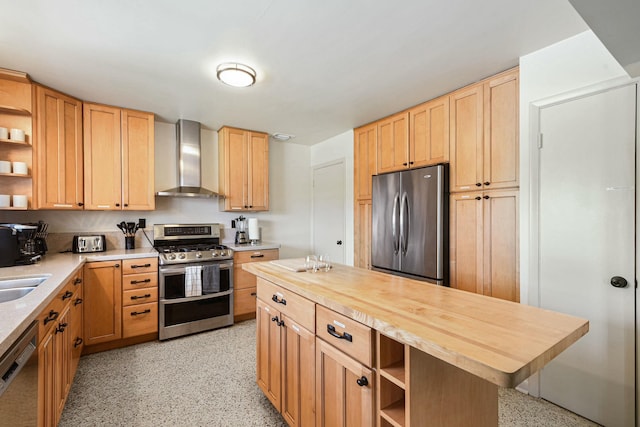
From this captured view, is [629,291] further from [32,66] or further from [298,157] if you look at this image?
[32,66]

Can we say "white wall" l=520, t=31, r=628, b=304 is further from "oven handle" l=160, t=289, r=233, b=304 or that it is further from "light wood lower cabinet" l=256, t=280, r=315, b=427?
"oven handle" l=160, t=289, r=233, b=304

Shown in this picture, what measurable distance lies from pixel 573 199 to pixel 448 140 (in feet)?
3.64

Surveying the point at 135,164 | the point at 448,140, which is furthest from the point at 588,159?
the point at 135,164

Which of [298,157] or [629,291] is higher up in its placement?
[298,157]

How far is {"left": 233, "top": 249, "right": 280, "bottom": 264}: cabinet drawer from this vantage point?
12.1ft

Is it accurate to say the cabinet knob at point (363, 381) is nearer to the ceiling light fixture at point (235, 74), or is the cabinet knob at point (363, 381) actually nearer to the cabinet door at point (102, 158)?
the ceiling light fixture at point (235, 74)

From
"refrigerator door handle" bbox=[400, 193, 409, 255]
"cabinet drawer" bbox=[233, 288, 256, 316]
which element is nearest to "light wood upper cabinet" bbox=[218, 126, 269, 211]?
"cabinet drawer" bbox=[233, 288, 256, 316]

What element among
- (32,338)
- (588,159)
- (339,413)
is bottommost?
(339,413)

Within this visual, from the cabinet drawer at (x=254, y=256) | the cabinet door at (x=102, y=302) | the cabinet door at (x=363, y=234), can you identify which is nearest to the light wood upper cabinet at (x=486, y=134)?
the cabinet door at (x=363, y=234)

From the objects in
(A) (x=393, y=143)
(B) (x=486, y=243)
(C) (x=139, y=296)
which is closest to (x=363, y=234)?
(A) (x=393, y=143)

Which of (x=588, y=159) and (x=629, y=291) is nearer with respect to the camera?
(x=629, y=291)

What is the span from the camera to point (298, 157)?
→ 4.91 m

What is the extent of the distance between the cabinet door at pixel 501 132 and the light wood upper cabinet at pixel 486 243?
13 centimetres

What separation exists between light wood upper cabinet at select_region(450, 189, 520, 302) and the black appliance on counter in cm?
368
